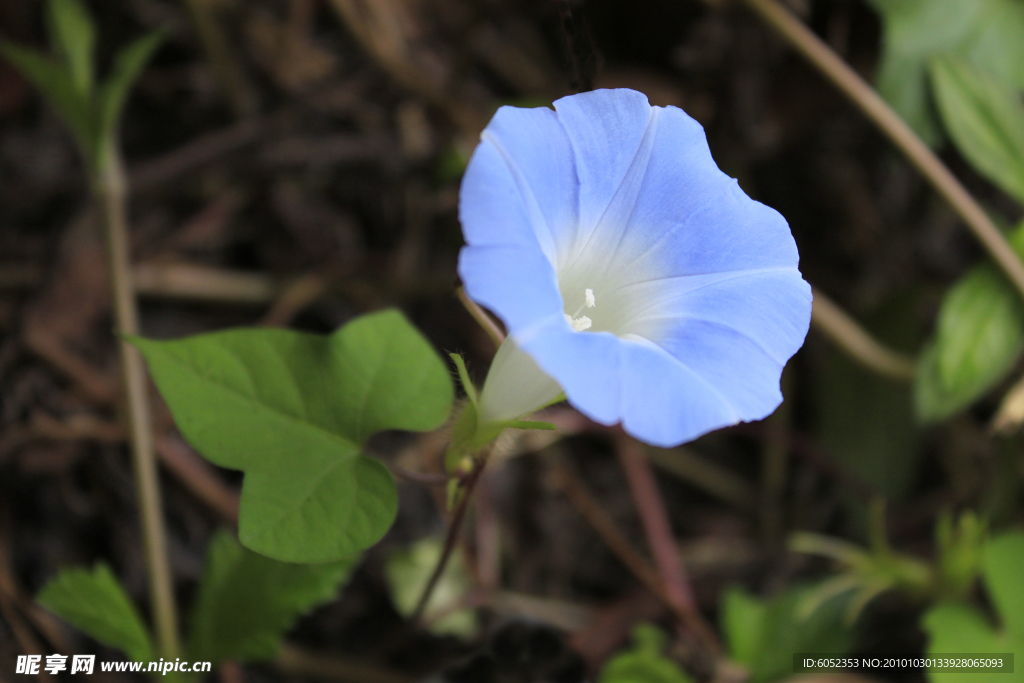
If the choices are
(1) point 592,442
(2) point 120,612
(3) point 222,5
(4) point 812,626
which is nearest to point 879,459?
(4) point 812,626

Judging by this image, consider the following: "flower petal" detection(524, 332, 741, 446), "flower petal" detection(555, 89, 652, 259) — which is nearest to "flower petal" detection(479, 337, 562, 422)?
"flower petal" detection(524, 332, 741, 446)

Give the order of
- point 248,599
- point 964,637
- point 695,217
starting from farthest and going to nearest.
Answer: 1. point 964,637
2. point 248,599
3. point 695,217

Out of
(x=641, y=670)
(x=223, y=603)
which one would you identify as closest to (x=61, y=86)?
(x=223, y=603)

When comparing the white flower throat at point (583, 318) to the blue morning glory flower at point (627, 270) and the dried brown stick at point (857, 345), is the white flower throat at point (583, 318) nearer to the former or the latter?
the blue morning glory flower at point (627, 270)

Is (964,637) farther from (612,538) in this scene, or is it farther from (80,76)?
(80,76)

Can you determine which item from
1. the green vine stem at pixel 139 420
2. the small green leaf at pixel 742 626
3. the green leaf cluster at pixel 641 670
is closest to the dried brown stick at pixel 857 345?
the small green leaf at pixel 742 626
